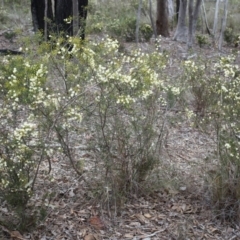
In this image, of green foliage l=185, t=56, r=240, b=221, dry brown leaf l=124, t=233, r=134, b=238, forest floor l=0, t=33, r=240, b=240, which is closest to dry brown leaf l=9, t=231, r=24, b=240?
forest floor l=0, t=33, r=240, b=240

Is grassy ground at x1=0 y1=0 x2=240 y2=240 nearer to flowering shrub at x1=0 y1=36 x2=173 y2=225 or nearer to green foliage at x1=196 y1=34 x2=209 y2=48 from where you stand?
flowering shrub at x1=0 y1=36 x2=173 y2=225

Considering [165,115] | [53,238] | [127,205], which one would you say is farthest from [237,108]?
[53,238]

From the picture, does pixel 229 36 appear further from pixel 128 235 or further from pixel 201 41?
pixel 128 235

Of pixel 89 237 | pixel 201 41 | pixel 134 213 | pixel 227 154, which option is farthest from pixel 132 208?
pixel 201 41

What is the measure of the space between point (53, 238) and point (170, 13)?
1386cm

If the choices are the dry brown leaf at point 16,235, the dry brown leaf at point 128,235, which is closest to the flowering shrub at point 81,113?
the dry brown leaf at point 16,235

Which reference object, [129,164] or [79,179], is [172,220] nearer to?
[129,164]

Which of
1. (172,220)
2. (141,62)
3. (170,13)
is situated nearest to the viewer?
(141,62)

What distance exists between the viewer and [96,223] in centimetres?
359

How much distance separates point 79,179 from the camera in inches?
158

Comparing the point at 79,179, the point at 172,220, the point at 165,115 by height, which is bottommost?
the point at 172,220

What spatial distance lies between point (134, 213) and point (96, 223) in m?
0.39

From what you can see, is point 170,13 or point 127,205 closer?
point 127,205

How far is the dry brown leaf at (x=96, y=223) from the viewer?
11.7 feet
